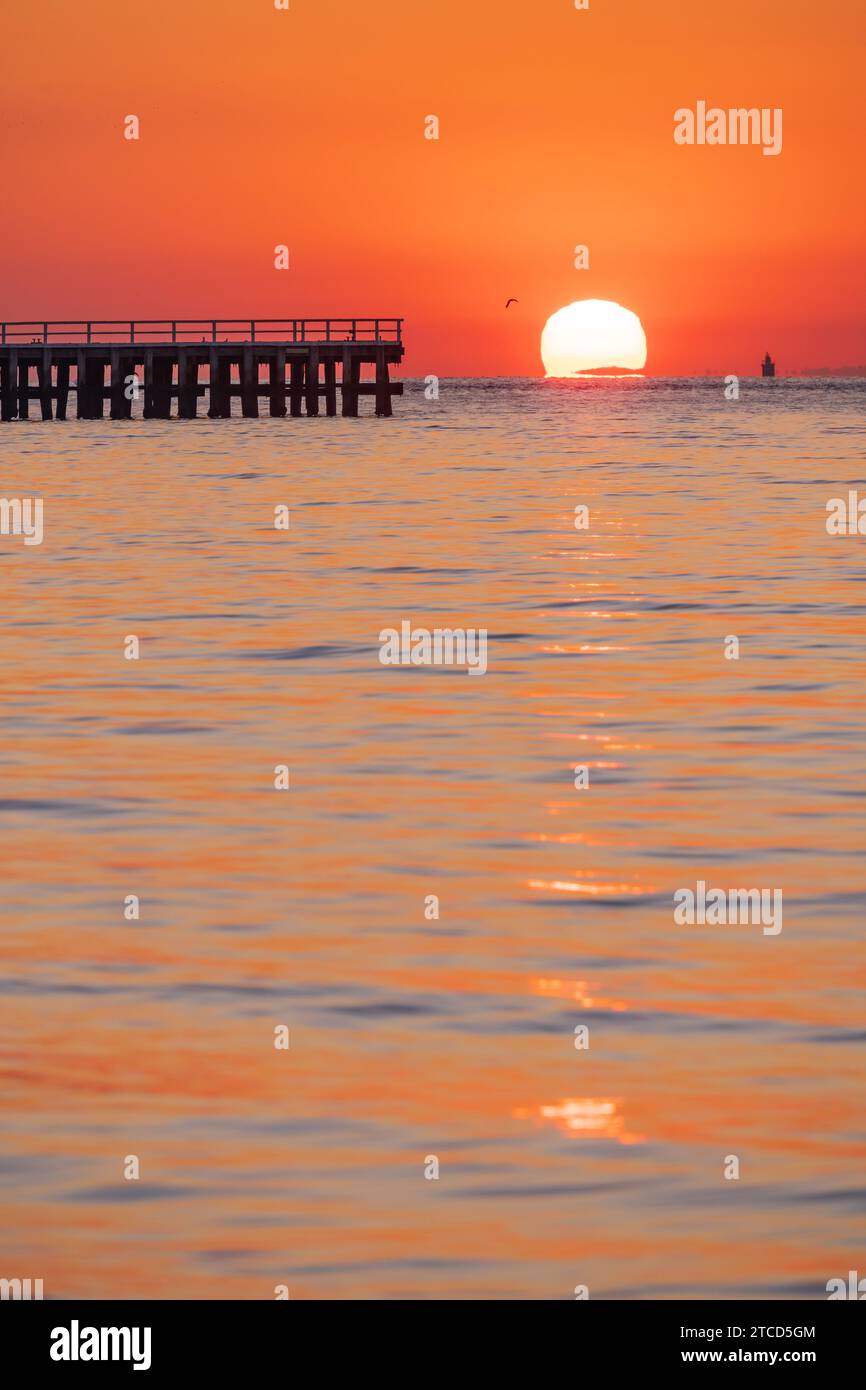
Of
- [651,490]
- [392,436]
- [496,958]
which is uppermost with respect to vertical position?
[392,436]

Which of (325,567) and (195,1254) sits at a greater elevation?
(325,567)

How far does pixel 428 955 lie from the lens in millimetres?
8938

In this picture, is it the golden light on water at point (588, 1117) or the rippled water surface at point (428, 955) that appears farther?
the golden light on water at point (588, 1117)

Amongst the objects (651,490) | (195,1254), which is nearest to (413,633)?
(195,1254)

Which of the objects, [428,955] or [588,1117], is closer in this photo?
[588,1117]

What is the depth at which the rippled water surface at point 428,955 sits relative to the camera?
6234 mm

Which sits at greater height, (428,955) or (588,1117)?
(428,955)

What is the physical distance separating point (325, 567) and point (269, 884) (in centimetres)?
1718

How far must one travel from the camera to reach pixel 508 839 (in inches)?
441

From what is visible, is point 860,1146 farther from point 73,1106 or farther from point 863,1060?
point 73,1106

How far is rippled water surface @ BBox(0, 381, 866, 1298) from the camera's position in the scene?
20.5 ft

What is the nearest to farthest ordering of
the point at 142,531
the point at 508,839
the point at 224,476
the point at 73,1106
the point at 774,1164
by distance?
the point at 774,1164 → the point at 73,1106 → the point at 508,839 → the point at 142,531 → the point at 224,476

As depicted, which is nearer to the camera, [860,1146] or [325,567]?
[860,1146]

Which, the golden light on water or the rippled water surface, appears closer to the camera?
the rippled water surface
